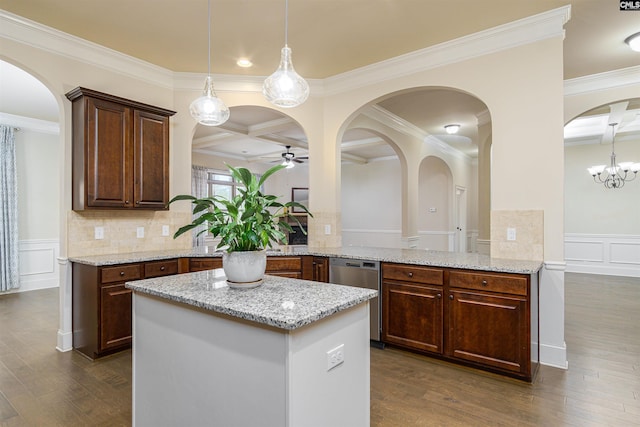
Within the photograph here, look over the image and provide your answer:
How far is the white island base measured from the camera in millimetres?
1389

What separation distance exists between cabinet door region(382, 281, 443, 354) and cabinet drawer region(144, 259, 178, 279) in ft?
7.01

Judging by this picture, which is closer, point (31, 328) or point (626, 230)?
point (31, 328)

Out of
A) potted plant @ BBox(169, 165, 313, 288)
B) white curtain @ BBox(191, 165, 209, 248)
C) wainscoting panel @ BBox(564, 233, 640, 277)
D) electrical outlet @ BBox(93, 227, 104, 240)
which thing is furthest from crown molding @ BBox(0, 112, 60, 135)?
wainscoting panel @ BBox(564, 233, 640, 277)

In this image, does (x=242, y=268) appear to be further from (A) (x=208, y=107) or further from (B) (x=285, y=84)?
(A) (x=208, y=107)

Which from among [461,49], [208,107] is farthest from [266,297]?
[461,49]

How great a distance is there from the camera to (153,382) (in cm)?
190

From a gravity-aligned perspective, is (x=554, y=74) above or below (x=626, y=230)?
above

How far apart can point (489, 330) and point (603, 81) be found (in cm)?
338

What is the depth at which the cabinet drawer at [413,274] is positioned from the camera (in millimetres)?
3020

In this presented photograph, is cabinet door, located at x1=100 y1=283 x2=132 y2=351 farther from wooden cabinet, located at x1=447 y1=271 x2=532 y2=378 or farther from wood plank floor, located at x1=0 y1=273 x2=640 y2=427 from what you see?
wooden cabinet, located at x1=447 y1=271 x2=532 y2=378

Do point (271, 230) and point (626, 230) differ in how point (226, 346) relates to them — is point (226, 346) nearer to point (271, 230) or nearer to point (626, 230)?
point (271, 230)

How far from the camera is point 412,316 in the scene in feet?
10.4

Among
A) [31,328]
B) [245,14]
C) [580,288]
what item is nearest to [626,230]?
[580,288]

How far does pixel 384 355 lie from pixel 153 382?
2.04m
